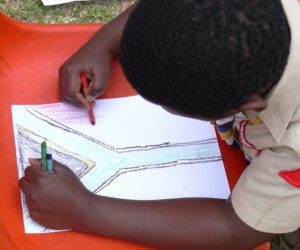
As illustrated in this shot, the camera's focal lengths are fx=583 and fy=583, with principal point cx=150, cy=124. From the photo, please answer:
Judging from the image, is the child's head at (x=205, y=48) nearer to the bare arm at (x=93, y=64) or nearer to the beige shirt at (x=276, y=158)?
the beige shirt at (x=276, y=158)

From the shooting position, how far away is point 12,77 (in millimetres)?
1062

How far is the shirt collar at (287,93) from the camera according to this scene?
73cm

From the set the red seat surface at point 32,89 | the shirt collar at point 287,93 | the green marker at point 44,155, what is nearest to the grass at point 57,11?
the red seat surface at point 32,89

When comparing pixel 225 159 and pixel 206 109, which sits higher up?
pixel 206 109

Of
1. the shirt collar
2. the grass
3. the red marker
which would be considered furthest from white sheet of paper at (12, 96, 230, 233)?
the grass

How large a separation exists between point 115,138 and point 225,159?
0.19 m

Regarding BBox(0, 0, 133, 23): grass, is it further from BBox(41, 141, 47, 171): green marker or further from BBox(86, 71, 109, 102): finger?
BBox(41, 141, 47, 171): green marker

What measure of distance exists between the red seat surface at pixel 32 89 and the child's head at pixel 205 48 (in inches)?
12.3

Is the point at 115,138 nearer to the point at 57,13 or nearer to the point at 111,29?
the point at 111,29

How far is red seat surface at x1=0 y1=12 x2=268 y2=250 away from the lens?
34.8 inches

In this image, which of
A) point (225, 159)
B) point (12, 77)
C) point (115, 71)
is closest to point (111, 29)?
point (115, 71)

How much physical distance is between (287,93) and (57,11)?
37.3 inches

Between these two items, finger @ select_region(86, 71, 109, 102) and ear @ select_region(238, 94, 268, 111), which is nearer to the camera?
ear @ select_region(238, 94, 268, 111)

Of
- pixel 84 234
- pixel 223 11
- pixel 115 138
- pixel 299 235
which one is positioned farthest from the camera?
pixel 299 235
